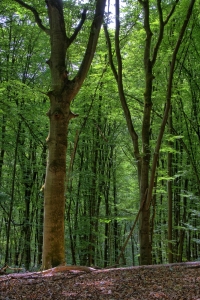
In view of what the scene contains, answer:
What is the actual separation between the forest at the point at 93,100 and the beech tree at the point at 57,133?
0.04 feet

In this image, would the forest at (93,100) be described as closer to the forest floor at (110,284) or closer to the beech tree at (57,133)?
the beech tree at (57,133)

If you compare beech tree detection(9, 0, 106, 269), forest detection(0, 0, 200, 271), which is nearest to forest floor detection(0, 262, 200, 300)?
beech tree detection(9, 0, 106, 269)

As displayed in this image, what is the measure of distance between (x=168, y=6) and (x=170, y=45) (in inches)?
62.3

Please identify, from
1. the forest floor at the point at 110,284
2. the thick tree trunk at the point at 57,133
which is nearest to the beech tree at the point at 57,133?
the thick tree trunk at the point at 57,133

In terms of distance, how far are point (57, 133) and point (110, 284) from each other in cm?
211

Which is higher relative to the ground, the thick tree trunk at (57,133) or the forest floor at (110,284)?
the thick tree trunk at (57,133)

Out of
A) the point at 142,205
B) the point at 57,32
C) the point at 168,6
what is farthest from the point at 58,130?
the point at 168,6

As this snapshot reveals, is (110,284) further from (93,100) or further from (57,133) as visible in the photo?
(93,100)

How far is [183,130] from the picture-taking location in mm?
10367

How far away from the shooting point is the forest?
4285 millimetres

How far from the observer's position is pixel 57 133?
413 cm

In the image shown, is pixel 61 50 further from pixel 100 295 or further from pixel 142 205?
pixel 100 295

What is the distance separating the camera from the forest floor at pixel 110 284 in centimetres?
251

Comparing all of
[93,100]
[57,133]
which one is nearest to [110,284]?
[57,133]
